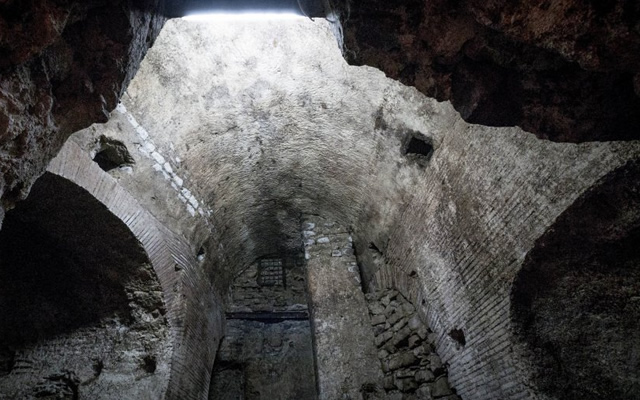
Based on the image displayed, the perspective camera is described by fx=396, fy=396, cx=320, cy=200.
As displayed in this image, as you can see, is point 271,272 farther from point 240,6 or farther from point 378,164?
point 240,6

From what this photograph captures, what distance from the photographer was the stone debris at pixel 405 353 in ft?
13.8

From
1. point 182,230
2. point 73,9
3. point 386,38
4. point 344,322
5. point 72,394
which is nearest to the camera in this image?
point 73,9

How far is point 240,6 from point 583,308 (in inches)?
126

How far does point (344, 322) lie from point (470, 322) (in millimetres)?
1929

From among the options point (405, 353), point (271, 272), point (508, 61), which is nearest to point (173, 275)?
point (405, 353)

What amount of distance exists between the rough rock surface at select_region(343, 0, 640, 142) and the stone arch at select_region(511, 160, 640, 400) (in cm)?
79

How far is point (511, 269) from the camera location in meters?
2.88

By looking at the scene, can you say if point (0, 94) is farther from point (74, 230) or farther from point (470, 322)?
point (470, 322)

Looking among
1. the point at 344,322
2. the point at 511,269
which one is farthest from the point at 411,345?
the point at 511,269

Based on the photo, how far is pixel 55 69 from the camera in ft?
5.78

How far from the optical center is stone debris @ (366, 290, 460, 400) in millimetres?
4195

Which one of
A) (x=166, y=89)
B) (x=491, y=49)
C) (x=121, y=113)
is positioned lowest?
(x=491, y=49)

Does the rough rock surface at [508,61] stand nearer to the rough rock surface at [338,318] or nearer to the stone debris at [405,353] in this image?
the stone debris at [405,353]

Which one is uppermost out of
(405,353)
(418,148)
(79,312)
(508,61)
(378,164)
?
(378,164)
